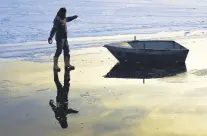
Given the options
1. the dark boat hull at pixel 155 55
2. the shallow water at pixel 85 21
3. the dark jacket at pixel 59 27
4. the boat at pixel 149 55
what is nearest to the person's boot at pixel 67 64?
the dark jacket at pixel 59 27

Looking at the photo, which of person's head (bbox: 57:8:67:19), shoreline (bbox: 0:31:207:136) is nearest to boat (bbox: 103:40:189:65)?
shoreline (bbox: 0:31:207:136)

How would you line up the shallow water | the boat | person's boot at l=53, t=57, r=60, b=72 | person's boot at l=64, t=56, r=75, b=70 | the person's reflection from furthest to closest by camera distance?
1. the shallow water
2. the boat
3. person's boot at l=64, t=56, r=75, b=70
4. person's boot at l=53, t=57, r=60, b=72
5. the person's reflection

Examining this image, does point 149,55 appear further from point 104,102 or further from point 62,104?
point 62,104

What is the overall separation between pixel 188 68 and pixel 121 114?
20.8ft

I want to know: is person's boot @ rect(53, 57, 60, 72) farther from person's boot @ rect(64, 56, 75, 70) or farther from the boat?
the boat

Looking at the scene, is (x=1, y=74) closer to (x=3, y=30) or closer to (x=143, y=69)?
(x=143, y=69)

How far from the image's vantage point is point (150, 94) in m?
11.1

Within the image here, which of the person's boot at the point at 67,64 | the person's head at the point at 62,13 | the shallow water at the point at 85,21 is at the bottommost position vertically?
the shallow water at the point at 85,21

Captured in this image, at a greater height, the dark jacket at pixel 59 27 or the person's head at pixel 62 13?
the person's head at pixel 62 13

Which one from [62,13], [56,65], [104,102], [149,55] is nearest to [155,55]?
[149,55]

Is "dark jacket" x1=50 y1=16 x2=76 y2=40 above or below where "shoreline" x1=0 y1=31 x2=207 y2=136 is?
above

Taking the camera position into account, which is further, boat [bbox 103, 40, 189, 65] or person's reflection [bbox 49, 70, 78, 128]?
boat [bbox 103, 40, 189, 65]

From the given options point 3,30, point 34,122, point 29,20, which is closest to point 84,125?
point 34,122

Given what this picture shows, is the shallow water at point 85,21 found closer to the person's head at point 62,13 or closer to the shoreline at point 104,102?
the person's head at point 62,13
